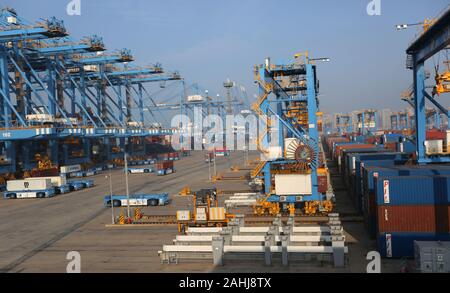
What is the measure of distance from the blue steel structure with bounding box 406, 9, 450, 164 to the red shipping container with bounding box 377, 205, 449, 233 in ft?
40.7

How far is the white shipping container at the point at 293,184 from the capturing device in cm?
2827

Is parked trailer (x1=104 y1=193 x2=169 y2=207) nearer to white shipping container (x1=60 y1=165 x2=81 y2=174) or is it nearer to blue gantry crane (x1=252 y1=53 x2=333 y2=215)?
blue gantry crane (x1=252 y1=53 x2=333 y2=215)

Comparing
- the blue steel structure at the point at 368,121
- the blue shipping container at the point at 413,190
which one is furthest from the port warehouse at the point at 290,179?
the blue steel structure at the point at 368,121

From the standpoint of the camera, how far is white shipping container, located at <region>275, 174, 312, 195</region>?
1113 inches

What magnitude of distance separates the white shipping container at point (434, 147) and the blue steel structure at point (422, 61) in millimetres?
321

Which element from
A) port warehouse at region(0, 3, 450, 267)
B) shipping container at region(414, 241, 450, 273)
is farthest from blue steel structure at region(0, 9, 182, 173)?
shipping container at region(414, 241, 450, 273)

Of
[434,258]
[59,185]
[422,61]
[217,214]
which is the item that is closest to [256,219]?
[217,214]

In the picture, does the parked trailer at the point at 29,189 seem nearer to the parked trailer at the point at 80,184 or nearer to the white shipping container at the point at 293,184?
the parked trailer at the point at 80,184

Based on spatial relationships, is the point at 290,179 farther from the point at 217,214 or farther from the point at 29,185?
the point at 29,185

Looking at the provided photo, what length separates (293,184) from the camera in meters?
28.5

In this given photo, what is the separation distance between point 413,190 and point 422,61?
1567 cm

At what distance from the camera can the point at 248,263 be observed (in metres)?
18.8

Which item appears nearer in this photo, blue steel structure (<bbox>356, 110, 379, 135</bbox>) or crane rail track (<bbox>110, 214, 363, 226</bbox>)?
crane rail track (<bbox>110, 214, 363, 226</bbox>)

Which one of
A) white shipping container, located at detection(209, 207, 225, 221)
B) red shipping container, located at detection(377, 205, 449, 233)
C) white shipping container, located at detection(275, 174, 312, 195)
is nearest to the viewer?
red shipping container, located at detection(377, 205, 449, 233)
